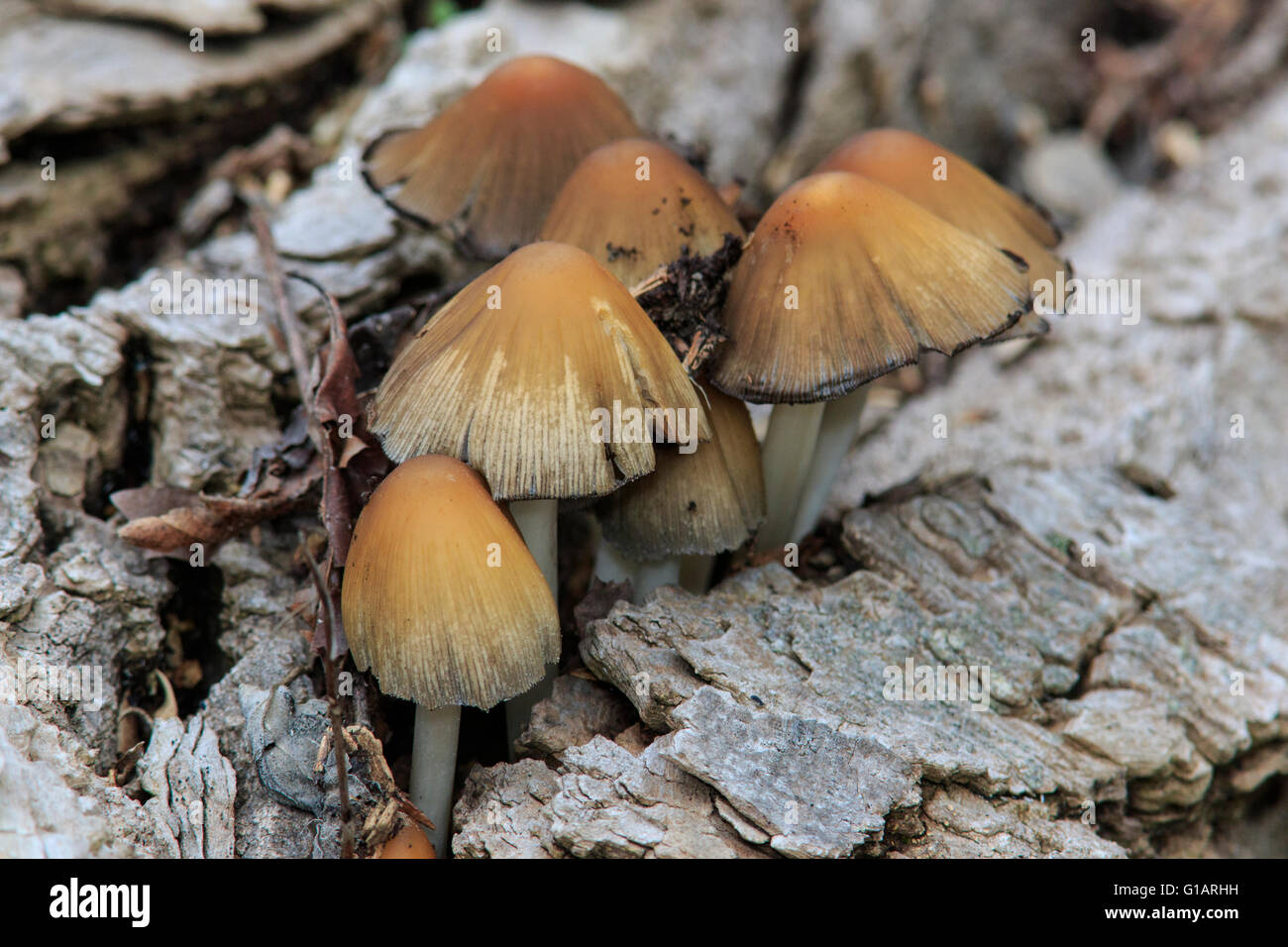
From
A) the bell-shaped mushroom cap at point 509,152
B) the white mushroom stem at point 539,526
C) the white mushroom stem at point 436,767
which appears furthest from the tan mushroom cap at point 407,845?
the bell-shaped mushroom cap at point 509,152

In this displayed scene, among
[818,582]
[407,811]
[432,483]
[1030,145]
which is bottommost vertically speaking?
[407,811]

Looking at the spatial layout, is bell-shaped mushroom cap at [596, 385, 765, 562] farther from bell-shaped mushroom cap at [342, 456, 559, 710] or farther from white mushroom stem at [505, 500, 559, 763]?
bell-shaped mushroom cap at [342, 456, 559, 710]

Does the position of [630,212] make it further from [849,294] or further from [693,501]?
[693,501]

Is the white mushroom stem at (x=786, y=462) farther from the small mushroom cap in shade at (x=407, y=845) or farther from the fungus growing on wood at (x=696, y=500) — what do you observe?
the small mushroom cap in shade at (x=407, y=845)

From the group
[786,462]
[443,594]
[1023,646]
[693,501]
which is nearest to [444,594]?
[443,594]

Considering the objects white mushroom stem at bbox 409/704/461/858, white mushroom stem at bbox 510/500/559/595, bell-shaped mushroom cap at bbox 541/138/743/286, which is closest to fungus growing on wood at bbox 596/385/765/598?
white mushroom stem at bbox 510/500/559/595
